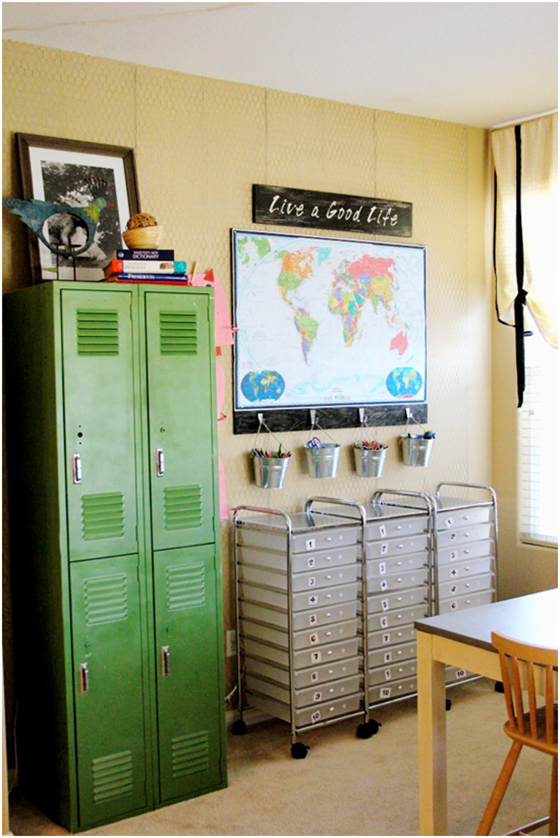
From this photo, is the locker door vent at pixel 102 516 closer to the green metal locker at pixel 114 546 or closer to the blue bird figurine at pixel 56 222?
Result: the green metal locker at pixel 114 546

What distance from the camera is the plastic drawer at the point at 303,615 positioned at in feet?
13.0

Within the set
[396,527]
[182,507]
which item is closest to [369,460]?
[396,527]

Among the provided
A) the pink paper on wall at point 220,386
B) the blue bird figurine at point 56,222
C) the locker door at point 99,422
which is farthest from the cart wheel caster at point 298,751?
the blue bird figurine at point 56,222

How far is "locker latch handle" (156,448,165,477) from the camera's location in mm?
3488

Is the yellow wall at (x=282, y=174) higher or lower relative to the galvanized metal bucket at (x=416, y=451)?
higher

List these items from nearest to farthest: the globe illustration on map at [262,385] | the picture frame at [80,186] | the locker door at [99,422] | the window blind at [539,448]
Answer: the locker door at [99,422] < the picture frame at [80,186] < the globe illustration on map at [262,385] < the window blind at [539,448]

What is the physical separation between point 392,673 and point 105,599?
5.31ft

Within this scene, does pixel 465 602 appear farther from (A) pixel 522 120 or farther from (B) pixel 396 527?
(A) pixel 522 120

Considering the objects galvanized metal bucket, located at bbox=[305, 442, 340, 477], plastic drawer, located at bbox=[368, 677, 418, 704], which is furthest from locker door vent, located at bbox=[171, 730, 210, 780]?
galvanized metal bucket, located at bbox=[305, 442, 340, 477]

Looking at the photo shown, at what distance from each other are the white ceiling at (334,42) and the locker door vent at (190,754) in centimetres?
285

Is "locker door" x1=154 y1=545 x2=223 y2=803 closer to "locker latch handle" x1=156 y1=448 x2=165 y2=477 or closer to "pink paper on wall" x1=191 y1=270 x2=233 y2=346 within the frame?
"locker latch handle" x1=156 y1=448 x2=165 y2=477

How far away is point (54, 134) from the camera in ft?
12.4

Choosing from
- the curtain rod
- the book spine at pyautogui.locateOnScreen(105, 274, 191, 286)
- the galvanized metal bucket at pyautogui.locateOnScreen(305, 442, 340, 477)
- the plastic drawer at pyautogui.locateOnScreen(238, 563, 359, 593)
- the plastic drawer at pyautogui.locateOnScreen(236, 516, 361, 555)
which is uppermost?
the curtain rod

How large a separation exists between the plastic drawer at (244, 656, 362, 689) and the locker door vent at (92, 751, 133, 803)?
0.85 meters
